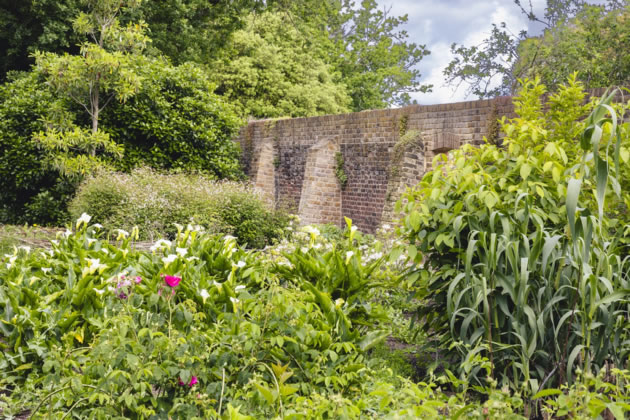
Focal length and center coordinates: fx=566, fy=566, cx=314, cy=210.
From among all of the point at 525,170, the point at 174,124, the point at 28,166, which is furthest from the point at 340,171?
the point at 525,170

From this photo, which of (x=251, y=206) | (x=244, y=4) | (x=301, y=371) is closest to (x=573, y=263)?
(x=301, y=371)

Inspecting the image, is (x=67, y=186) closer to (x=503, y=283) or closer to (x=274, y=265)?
(x=274, y=265)

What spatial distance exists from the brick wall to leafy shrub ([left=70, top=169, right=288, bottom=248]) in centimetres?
238

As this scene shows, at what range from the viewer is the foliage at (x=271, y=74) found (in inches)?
855

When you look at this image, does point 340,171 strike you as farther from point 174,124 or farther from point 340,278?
point 340,278

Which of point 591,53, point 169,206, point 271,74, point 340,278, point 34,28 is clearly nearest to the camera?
point 340,278

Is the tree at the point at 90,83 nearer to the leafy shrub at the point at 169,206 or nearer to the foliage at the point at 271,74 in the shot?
the leafy shrub at the point at 169,206

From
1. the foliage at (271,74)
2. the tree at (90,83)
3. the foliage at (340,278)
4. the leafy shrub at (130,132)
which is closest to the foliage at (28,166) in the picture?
the leafy shrub at (130,132)

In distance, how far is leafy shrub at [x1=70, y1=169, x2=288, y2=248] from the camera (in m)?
9.08

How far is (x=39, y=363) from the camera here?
302 centimetres

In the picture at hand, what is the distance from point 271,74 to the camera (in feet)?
72.3

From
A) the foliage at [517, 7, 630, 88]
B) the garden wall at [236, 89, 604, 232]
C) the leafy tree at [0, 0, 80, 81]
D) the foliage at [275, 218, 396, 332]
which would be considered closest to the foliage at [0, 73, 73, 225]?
the leafy tree at [0, 0, 80, 81]

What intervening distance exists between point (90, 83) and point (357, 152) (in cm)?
587

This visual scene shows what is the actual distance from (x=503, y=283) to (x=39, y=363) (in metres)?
2.49
